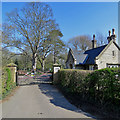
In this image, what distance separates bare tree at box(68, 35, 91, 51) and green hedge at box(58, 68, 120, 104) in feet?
105

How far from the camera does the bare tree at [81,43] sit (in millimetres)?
37625

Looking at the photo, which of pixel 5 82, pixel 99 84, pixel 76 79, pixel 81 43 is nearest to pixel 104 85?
pixel 99 84

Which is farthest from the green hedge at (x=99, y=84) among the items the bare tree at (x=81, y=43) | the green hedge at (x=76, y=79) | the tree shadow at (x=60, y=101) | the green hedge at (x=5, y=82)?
the bare tree at (x=81, y=43)

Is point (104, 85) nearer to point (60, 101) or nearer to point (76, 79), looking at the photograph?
point (76, 79)

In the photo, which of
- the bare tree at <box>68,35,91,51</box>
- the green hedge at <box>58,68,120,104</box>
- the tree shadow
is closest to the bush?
the green hedge at <box>58,68,120,104</box>

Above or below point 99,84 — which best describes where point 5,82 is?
below

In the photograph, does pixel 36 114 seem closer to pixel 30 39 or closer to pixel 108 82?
pixel 108 82

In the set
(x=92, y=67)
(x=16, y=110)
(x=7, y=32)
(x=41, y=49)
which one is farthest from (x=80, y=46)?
(x=16, y=110)

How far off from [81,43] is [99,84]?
34599 mm

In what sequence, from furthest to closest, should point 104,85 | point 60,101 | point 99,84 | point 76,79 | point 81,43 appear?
point 81,43, point 76,79, point 60,101, point 99,84, point 104,85

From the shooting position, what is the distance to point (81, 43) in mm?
37875

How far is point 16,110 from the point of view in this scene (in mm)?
4559

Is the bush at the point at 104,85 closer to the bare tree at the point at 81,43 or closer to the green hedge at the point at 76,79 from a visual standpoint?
the green hedge at the point at 76,79

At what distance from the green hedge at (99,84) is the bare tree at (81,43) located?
32.2 m
